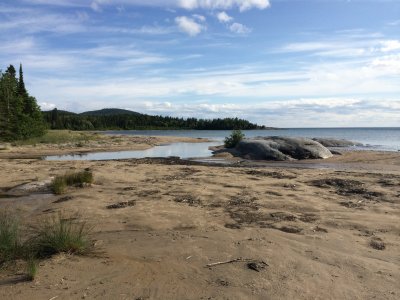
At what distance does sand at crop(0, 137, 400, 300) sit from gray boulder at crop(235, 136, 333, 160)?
12642 millimetres

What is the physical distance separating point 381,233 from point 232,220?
103 inches

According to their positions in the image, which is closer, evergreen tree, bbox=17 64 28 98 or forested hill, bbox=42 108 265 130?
evergreen tree, bbox=17 64 28 98

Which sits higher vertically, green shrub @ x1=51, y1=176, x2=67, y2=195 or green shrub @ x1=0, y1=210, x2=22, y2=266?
green shrub @ x1=0, y1=210, x2=22, y2=266

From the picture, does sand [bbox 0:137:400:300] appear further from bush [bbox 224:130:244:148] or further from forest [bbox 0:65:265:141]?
forest [bbox 0:65:265:141]

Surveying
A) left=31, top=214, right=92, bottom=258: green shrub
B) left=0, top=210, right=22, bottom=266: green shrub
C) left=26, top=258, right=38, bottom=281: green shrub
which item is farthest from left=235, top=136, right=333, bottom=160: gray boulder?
left=26, top=258, right=38, bottom=281: green shrub

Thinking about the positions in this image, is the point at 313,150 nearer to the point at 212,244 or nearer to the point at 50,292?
the point at 212,244

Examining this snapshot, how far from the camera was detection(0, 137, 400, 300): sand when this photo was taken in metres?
4.73

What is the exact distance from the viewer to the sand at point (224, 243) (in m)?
4.73

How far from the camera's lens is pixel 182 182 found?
42.9 ft

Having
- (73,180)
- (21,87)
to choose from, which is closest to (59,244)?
(73,180)

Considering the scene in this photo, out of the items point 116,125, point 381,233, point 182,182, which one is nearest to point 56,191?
point 182,182

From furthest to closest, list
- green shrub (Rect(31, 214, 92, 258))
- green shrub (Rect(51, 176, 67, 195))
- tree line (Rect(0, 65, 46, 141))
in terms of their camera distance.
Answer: tree line (Rect(0, 65, 46, 141)) → green shrub (Rect(51, 176, 67, 195)) → green shrub (Rect(31, 214, 92, 258))

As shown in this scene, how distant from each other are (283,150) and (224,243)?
1984cm

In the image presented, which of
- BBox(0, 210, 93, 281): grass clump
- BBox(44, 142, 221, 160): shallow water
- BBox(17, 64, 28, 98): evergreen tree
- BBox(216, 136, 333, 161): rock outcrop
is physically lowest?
BBox(44, 142, 221, 160): shallow water
